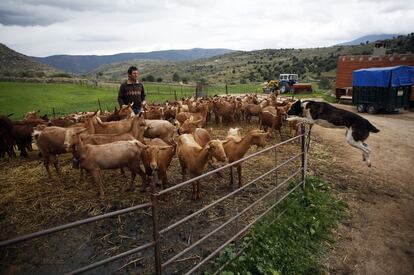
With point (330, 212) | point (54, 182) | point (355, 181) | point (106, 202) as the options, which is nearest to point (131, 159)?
point (106, 202)

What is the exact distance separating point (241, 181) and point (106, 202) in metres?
3.50

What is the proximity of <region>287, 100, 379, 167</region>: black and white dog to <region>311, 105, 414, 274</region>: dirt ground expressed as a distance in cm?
91

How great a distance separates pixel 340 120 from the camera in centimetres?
984

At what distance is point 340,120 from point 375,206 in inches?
128

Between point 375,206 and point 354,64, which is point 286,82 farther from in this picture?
point 375,206

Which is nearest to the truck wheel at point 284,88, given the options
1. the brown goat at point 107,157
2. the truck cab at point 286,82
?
the truck cab at point 286,82

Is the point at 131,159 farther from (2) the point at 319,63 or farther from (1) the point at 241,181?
(2) the point at 319,63

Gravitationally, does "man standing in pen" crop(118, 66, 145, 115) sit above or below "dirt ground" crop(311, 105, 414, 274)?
above

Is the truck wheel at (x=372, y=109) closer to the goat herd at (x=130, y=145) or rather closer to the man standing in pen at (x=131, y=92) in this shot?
the goat herd at (x=130, y=145)

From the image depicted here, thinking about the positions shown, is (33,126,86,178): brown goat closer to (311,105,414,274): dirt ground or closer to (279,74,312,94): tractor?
(311,105,414,274): dirt ground

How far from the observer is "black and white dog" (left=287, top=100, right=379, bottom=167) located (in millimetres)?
9484

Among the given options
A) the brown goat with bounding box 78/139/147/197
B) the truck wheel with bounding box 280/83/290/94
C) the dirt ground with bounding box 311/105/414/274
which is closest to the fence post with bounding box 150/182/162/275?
the dirt ground with bounding box 311/105/414/274

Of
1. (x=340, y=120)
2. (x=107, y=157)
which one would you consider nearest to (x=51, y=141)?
(x=107, y=157)

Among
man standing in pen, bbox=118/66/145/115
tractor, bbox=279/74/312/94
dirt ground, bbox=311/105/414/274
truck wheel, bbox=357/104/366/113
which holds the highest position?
man standing in pen, bbox=118/66/145/115
